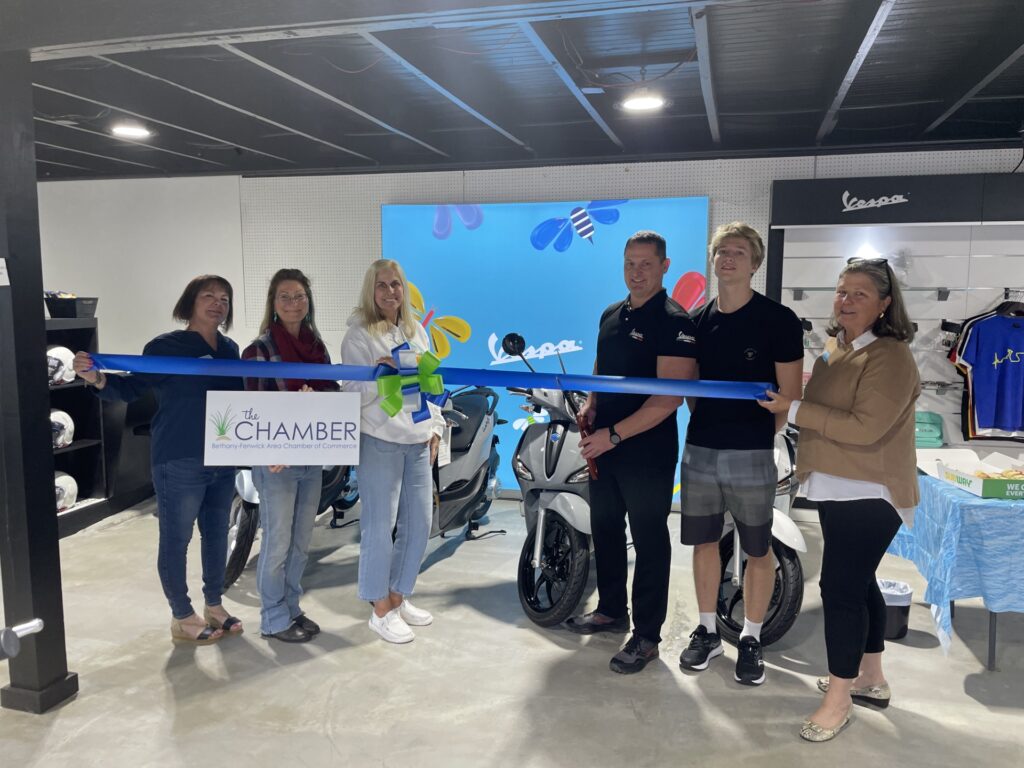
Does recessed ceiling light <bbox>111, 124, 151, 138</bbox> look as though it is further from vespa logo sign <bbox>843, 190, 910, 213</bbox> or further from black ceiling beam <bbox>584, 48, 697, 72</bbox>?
vespa logo sign <bbox>843, 190, 910, 213</bbox>

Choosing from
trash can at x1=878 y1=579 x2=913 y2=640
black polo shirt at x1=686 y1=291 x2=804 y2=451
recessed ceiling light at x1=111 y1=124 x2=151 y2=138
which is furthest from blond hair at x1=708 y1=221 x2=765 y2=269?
recessed ceiling light at x1=111 y1=124 x2=151 y2=138

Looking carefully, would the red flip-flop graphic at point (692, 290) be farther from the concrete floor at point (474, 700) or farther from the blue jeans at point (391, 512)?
the blue jeans at point (391, 512)

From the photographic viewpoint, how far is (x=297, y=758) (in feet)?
8.05

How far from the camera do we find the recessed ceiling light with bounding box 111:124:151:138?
193 inches

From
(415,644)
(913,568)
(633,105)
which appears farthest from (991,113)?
(415,644)

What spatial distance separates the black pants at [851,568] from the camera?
2.42m

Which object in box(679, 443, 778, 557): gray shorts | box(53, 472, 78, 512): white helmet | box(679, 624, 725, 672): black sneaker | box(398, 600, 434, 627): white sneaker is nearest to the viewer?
box(679, 443, 778, 557): gray shorts

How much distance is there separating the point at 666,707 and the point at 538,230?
3.98 m

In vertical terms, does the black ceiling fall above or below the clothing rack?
above

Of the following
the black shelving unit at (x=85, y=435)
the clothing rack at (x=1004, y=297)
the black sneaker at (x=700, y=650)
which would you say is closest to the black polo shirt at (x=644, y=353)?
the black sneaker at (x=700, y=650)

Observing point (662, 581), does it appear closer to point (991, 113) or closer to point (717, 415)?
point (717, 415)

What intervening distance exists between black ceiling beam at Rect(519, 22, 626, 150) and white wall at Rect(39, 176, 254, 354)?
3492 millimetres

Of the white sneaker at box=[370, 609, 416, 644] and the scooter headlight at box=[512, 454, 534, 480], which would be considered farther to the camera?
the scooter headlight at box=[512, 454, 534, 480]

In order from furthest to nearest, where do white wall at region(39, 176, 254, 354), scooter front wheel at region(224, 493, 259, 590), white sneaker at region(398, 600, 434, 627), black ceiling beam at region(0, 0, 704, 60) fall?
white wall at region(39, 176, 254, 354), scooter front wheel at region(224, 493, 259, 590), white sneaker at region(398, 600, 434, 627), black ceiling beam at region(0, 0, 704, 60)
